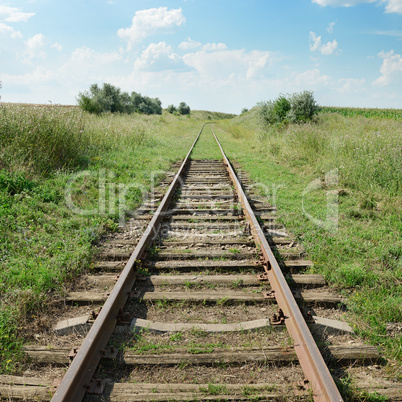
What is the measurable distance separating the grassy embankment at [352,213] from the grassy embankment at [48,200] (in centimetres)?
288

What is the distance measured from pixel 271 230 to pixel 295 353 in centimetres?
277

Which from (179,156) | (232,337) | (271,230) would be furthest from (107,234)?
(179,156)

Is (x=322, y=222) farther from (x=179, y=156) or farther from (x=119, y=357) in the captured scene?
(x=179, y=156)

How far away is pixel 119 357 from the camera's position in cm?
260

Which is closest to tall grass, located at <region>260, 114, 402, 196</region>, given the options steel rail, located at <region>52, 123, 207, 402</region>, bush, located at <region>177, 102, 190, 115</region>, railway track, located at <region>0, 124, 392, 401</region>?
railway track, located at <region>0, 124, 392, 401</region>

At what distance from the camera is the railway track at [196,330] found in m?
2.28

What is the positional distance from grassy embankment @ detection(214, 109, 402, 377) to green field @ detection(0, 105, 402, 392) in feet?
0.05

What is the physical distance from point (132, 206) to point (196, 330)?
12.7 ft

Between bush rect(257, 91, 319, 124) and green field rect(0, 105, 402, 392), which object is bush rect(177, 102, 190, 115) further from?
green field rect(0, 105, 402, 392)

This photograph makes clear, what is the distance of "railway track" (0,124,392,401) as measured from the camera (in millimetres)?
2283

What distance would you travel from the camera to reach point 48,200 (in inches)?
244

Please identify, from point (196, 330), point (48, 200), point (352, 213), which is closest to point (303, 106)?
point (352, 213)

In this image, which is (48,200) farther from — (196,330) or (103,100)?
(103,100)

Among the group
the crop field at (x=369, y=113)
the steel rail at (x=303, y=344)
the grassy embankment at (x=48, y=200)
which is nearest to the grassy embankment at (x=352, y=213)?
the steel rail at (x=303, y=344)
